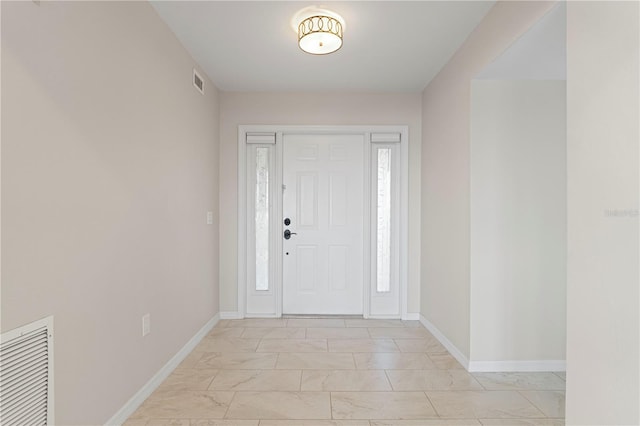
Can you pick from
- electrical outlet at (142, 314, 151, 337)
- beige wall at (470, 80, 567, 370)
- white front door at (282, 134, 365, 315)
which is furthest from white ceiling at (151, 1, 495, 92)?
electrical outlet at (142, 314, 151, 337)

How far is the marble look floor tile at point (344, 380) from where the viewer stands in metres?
2.25

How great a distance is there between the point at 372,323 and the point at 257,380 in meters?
1.61

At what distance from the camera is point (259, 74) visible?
128 inches

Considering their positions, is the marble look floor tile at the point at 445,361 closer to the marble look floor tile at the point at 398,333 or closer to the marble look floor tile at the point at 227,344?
the marble look floor tile at the point at 398,333

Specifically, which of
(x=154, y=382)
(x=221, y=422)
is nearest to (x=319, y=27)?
(x=221, y=422)

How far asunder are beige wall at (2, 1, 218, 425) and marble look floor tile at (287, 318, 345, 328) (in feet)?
4.11

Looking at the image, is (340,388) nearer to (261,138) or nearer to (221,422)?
(221,422)

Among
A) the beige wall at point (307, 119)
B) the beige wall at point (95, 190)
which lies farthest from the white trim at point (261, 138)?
the beige wall at point (95, 190)

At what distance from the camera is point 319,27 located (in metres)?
2.22

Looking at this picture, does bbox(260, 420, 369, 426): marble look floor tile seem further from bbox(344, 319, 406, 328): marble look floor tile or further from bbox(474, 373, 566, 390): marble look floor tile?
bbox(344, 319, 406, 328): marble look floor tile

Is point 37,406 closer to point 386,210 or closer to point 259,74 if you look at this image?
point 259,74

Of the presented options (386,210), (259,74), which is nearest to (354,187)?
(386,210)

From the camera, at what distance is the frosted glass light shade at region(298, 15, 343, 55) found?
2.23 meters

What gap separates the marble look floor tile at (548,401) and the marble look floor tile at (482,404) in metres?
0.04
